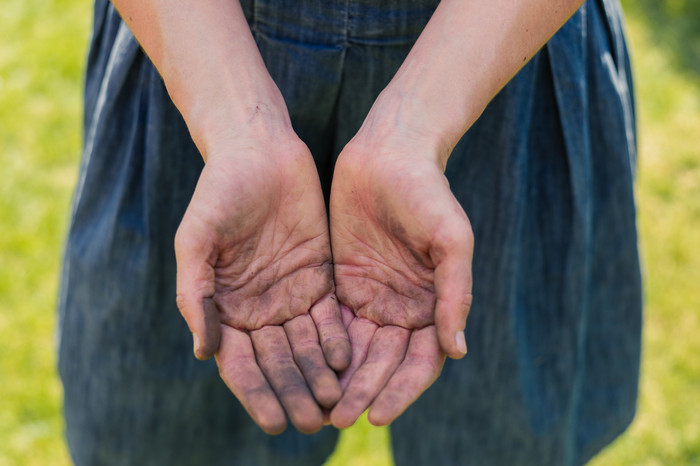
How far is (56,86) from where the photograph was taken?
3174mm

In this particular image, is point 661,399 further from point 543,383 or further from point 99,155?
point 99,155

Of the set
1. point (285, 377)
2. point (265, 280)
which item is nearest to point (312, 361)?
point (285, 377)

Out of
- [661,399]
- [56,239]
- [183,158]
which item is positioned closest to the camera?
[183,158]

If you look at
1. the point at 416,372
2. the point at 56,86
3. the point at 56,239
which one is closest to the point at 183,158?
the point at 416,372

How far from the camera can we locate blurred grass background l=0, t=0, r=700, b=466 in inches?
85.9

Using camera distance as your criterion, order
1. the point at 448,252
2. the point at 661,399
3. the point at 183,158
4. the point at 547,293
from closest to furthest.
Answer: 1. the point at 448,252
2. the point at 183,158
3. the point at 547,293
4. the point at 661,399

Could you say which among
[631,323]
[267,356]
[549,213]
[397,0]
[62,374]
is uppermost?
[397,0]

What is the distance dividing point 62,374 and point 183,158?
0.54 meters

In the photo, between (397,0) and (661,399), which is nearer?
(397,0)

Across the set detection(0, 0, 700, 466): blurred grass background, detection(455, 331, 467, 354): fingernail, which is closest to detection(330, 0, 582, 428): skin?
detection(455, 331, 467, 354): fingernail

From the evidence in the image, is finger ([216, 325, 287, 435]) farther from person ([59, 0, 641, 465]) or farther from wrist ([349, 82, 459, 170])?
wrist ([349, 82, 459, 170])

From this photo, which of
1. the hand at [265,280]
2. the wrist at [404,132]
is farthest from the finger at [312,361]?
the wrist at [404,132]

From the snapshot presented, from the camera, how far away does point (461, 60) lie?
109 centimetres

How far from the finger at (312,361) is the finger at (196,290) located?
0.40 ft
